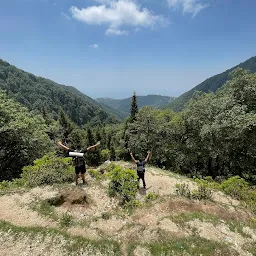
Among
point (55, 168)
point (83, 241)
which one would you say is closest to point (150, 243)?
point (83, 241)

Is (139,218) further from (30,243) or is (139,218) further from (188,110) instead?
(188,110)

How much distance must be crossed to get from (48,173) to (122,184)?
152 inches

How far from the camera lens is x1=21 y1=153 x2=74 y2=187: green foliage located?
10148 millimetres

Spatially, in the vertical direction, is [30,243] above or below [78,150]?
below

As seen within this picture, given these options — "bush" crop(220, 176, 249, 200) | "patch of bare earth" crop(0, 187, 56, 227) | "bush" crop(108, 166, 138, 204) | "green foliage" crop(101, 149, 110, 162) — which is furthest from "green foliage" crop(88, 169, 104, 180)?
"green foliage" crop(101, 149, 110, 162)

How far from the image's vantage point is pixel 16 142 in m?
17.9

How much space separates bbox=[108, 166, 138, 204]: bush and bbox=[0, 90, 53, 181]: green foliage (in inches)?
414

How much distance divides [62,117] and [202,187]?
2934 inches

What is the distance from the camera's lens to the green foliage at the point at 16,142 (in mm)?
16938

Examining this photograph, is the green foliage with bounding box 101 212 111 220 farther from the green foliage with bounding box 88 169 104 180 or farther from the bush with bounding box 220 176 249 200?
the bush with bounding box 220 176 249 200

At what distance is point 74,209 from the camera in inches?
333

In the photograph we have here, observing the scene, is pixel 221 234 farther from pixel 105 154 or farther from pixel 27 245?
pixel 105 154

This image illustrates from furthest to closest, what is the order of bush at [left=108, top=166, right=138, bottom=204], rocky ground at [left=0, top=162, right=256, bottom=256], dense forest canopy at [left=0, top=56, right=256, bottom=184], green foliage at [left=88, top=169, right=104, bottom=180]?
dense forest canopy at [left=0, top=56, right=256, bottom=184] → green foliage at [left=88, top=169, right=104, bottom=180] → bush at [left=108, top=166, right=138, bottom=204] → rocky ground at [left=0, top=162, right=256, bottom=256]

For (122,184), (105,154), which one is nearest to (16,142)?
(122,184)
